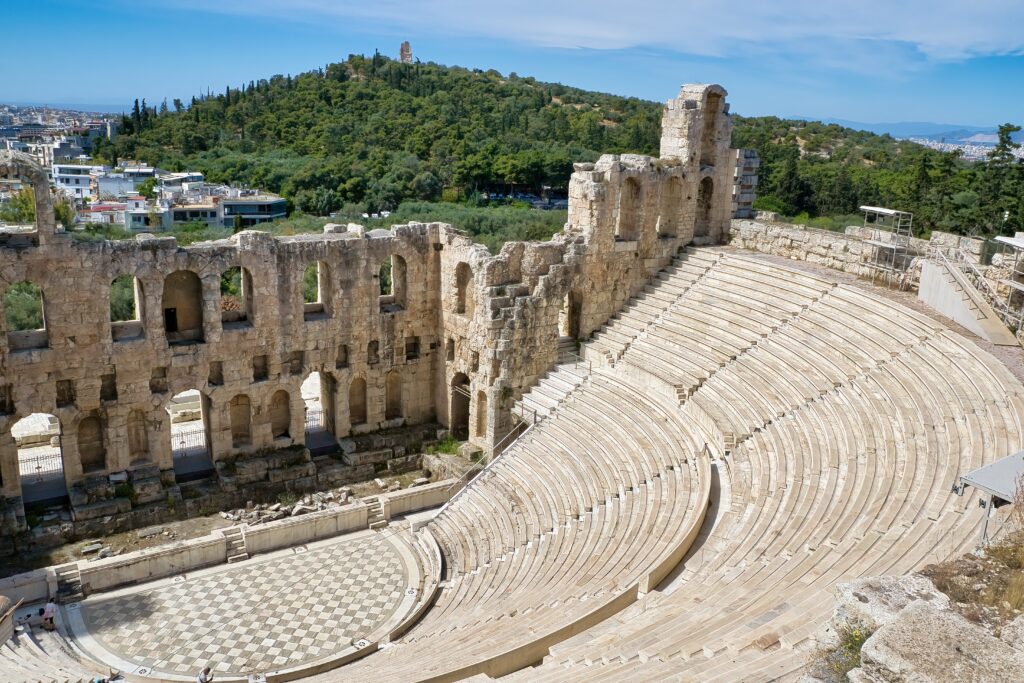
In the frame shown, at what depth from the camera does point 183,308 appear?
77.2 ft

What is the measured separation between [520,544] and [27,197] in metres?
46.6

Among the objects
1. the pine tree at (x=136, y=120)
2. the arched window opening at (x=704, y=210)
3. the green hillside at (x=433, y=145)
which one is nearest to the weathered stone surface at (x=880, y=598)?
the arched window opening at (x=704, y=210)

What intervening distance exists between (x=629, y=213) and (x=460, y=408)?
8.18 metres

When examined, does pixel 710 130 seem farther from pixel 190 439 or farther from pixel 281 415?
pixel 190 439

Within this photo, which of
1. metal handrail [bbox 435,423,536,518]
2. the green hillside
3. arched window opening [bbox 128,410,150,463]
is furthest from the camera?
the green hillside

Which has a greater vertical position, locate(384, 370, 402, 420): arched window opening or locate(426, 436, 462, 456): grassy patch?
locate(384, 370, 402, 420): arched window opening

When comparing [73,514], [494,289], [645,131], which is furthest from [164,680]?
[645,131]

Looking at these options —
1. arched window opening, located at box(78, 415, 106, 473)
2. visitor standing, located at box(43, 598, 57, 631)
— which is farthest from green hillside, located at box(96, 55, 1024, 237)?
visitor standing, located at box(43, 598, 57, 631)

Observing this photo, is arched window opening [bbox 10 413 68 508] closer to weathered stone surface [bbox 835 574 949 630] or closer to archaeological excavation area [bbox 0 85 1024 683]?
archaeological excavation area [bbox 0 85 1024 683]

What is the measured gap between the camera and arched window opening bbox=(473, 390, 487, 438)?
82.8 feet

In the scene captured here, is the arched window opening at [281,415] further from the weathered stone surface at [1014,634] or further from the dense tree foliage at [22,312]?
the weathered stone surface at [1014,634]

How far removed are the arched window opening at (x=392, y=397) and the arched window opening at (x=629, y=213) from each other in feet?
27.2

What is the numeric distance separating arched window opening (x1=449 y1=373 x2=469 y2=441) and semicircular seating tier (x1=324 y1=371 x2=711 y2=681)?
13.4 feet

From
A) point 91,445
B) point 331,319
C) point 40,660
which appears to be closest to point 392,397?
point 331,319
